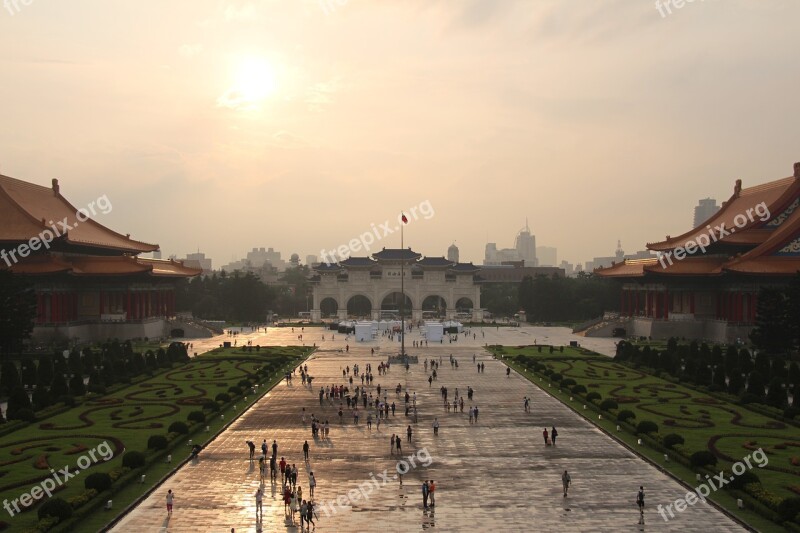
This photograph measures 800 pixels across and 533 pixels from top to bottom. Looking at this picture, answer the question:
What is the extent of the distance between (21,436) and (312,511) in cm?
1732

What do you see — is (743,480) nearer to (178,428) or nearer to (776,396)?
(776,396)

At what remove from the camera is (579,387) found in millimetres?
45469

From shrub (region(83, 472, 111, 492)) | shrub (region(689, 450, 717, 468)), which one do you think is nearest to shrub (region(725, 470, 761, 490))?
shrub (region(689, 450, 717, 468))

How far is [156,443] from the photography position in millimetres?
31094

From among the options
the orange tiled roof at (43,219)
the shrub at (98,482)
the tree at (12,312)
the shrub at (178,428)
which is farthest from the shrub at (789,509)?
the orange tiled roof at (43,219)

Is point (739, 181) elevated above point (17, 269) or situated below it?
above

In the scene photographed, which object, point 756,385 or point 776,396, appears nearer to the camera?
point 776,396

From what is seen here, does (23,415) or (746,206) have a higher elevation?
(746,206)

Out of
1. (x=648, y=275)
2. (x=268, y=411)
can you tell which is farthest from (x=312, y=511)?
(x=648, y=275)

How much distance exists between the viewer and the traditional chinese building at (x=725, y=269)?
224 feet

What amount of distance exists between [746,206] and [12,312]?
6777cm

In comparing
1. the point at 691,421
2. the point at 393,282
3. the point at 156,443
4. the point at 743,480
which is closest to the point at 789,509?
the point at 743,480

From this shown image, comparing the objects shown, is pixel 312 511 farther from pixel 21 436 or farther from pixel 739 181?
pixel 739 181

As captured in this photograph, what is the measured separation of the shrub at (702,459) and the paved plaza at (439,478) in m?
1.29
